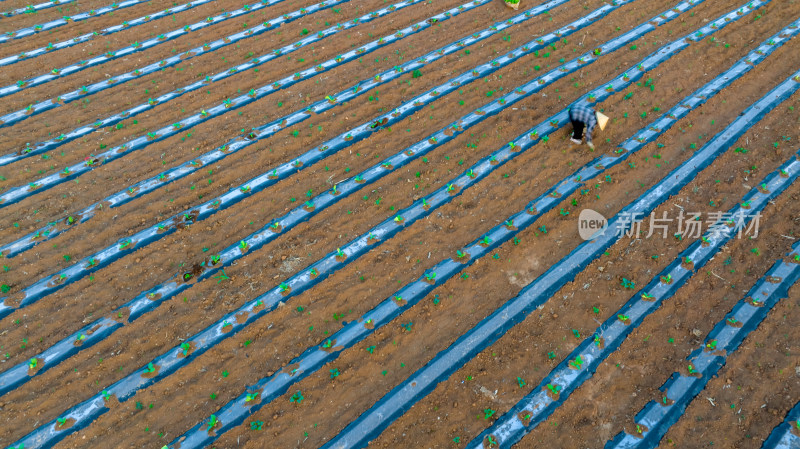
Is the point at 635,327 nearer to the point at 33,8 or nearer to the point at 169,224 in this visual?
the point at 169,224

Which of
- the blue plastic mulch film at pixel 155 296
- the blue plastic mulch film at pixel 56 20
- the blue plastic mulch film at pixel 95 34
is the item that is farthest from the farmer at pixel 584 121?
the blue plastic mulch film at pixel 56 20

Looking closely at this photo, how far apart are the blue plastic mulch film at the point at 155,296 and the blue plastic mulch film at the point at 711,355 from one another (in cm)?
356

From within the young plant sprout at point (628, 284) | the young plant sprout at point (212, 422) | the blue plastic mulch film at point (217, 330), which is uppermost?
Result: the blue plastic mulch film at point (217, 330)

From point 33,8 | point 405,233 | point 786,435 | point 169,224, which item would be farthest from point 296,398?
point 33,8

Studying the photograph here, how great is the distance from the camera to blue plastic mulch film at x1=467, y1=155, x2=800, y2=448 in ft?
15.1

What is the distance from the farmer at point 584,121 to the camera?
21.5ft

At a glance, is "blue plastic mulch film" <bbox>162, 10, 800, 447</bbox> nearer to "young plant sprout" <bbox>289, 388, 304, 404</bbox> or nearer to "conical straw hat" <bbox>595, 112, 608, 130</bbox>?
"young plant sprout" <bbox>289, 388, 304, 404</bbox>

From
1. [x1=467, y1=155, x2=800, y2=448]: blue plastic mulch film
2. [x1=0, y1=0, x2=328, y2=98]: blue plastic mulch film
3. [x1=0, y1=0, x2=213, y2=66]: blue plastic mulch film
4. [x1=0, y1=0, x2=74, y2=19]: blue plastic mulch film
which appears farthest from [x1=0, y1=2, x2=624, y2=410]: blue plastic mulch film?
[x1=0, y1=0, x2=74, y2=19]: blue plastic mulch film

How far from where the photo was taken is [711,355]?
16.1 feet

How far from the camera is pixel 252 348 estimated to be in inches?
206

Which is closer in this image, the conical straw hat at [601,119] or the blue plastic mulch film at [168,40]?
the conical straw hat at [601,119]

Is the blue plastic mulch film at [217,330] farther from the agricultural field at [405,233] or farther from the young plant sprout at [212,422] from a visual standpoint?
the young plant sprout at [212,422]

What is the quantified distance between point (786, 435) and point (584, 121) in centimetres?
440

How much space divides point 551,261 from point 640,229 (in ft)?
4.50
